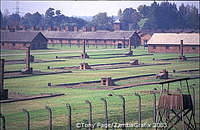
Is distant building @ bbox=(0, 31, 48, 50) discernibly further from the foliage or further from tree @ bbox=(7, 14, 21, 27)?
the foliage

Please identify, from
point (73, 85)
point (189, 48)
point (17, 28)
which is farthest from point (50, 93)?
point (17, 28)

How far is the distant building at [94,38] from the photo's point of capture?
78.9 m

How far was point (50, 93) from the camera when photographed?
2706 cm

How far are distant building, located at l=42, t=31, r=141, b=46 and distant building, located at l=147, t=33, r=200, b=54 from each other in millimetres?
9126

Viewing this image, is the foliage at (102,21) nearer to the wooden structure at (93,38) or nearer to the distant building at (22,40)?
the wooden structure at (93,38)

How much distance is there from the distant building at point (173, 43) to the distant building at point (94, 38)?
29.9 feet

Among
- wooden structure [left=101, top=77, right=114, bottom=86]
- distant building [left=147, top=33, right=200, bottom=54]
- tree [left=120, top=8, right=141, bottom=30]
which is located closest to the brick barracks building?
distant building [left=147, top=33, right=200, bottom=54]

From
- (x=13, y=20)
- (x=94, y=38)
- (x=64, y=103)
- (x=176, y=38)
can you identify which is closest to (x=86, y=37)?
(x=94, y=38)

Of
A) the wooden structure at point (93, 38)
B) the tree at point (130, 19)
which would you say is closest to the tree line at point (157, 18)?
the tree at point (130, 19)

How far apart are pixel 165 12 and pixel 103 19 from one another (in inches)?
761

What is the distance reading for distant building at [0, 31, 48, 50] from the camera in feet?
214

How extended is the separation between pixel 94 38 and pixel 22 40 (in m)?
17.4

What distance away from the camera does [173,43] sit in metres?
66.4

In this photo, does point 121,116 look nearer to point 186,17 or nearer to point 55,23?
point 55,23
